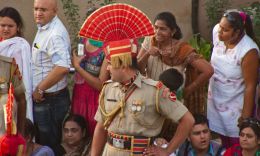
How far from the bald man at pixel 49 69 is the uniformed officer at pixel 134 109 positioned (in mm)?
1224

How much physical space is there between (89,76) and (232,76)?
1239 mm

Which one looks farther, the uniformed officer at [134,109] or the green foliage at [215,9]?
the green foliage at [215,9]

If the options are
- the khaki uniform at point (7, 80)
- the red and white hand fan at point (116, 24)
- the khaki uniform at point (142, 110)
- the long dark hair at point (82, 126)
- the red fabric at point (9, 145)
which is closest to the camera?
the red fabric at point (9, 145)

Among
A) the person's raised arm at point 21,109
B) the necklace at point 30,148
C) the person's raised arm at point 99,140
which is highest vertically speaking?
the person's raised arm at point 21,109

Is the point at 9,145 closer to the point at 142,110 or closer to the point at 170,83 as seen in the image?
the point at 142,110

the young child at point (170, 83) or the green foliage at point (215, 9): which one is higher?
the green foliage at point (215, 9)

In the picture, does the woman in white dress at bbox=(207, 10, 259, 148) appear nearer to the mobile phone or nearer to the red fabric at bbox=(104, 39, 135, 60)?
the mobile phone

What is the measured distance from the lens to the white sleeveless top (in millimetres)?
6348

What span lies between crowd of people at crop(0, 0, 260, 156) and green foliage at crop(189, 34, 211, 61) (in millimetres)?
1767

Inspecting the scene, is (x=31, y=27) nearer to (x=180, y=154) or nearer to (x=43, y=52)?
(x=43, y=52)

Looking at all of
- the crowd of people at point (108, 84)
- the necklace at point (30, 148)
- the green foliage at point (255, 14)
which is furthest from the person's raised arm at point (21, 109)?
the green foliage at point (255, 14)

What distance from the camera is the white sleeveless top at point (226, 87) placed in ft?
20.8

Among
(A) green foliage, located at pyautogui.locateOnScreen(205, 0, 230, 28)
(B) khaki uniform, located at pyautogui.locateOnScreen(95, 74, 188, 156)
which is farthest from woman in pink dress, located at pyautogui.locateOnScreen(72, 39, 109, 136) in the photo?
(A) green foliage, located at pyautogui.locateOnScreen(205, 0, 230, 28)

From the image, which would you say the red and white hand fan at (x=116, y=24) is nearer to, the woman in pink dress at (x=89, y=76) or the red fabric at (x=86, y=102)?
the woman in pink dress at (x=89, y=76)
